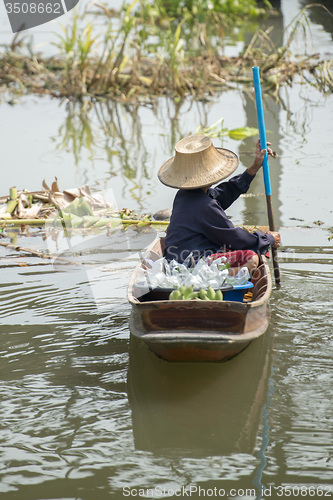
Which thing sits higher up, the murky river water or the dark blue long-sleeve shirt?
the dark blue long-sleeve shirt

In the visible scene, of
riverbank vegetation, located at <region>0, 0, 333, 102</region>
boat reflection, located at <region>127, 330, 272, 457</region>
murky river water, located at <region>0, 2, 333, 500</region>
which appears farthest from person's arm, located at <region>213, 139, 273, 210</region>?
riverbank vegetation, located at <region>0, 0, 333, 102</region>

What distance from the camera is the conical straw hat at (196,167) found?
4.49 meters

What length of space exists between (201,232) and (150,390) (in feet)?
3.63

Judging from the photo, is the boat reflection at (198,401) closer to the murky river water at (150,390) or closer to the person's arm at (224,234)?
the murky river water at (150,390)

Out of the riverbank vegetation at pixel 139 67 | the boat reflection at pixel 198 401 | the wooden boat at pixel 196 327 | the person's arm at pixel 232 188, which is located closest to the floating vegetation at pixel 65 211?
the person's arm at pixel 232 188

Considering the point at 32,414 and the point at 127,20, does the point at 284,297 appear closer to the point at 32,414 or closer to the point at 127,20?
the point at 32,414

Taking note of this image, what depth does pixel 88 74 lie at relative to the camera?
38.4 feet

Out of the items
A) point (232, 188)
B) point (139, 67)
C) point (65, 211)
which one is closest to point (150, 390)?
point (232, 188)

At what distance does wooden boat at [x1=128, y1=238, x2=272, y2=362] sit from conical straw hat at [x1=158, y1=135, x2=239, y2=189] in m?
0.98

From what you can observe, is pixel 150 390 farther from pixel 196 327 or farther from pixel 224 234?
pixel 224 234

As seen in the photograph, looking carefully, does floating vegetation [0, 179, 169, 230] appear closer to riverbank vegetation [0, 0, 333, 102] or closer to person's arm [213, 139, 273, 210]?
person's arm [213, 139, 273, 210]

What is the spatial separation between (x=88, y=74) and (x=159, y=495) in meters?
9.57

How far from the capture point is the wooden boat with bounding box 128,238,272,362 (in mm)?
3670

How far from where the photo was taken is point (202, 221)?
4.46 m
